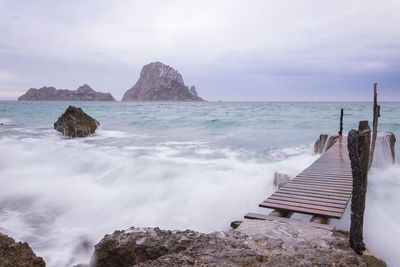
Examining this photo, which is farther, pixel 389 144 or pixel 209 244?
pixel 389 144

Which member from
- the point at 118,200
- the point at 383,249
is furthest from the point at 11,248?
the point at 383,249

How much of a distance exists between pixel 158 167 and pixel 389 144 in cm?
936

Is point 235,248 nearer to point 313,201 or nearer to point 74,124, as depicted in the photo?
point 313,201

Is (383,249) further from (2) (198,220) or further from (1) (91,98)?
(1) (91,98)

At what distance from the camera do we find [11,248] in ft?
10.3

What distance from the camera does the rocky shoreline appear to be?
270cm

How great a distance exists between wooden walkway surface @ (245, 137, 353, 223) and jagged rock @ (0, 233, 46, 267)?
2685 mm

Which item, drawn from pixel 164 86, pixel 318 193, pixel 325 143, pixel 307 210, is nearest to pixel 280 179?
pixel 318 193

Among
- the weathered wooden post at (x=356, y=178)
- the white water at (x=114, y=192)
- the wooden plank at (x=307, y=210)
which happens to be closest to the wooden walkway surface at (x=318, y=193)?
the wooden plank at (x=307, y=210)

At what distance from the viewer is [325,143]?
43.2ft

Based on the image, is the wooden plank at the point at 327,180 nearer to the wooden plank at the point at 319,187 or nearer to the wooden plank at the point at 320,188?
the wooden plank at the point at 319,187

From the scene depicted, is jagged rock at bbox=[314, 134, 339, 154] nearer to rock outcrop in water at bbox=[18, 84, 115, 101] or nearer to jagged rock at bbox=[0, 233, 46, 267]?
jagged rock at bbox=[0, 233, 46, 267]

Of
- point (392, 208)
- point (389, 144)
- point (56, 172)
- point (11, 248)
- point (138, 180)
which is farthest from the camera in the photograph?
point (389, 144)

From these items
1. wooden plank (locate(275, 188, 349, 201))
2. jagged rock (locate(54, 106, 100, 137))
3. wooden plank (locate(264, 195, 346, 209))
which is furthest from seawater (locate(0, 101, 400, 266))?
jagged rock (locate(54, 106, 100, 137))
